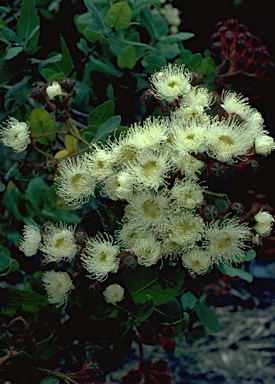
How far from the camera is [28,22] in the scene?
161 centimetres

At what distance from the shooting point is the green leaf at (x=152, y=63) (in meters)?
1.89

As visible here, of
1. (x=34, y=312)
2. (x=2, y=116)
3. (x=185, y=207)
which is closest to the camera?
(x=185, y=207)

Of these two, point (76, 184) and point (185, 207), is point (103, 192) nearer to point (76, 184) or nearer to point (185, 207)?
point (76, 184)

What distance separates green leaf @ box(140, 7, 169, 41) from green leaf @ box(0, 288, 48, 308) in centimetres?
96

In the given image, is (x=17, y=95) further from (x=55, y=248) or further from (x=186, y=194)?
(x=186, y=194)

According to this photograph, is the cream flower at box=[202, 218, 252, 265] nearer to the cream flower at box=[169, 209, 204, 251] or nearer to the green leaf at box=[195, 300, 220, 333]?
the cream flower at box=[169, 209, 204, 251]

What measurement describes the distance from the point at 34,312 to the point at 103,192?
0.50 meters

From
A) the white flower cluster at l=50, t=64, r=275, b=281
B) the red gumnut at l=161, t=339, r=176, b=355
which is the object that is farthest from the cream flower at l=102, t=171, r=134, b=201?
the red gumnut at l=161, t=339, r=176, b=355

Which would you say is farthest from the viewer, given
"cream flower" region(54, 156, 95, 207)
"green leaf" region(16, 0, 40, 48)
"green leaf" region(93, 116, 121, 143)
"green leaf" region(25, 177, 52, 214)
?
"green leaf" region(25, 177, 52, 214)

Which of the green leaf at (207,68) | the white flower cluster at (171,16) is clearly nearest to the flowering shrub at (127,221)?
the green leaf at (207,68)

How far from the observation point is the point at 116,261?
1370 millimetres

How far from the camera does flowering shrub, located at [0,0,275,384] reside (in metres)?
1.30

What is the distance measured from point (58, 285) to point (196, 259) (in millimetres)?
326

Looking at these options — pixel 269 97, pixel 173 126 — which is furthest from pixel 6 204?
pixel 269 97
